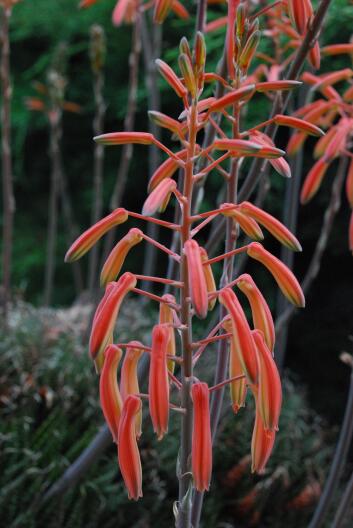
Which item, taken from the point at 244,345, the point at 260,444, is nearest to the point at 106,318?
the point at 244,345

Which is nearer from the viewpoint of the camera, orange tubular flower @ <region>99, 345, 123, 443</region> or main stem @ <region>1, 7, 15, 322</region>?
orange tubular flower @ <region>99, 345, 123, 443</region>

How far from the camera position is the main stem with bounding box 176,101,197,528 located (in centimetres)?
127

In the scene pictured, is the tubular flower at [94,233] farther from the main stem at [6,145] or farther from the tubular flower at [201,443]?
the main stem at [6,145]

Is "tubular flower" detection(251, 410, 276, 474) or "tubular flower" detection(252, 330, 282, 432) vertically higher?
"tubular flower" detection(252, 330, 282, 432)

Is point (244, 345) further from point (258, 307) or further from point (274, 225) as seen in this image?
point (274, 225)

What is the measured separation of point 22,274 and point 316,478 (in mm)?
2856

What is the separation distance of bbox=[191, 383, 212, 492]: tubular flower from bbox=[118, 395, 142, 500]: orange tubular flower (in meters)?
0.10

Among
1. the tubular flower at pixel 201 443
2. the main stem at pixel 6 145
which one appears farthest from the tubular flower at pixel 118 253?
the main stem at pixel 6 145

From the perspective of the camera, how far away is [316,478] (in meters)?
3.65

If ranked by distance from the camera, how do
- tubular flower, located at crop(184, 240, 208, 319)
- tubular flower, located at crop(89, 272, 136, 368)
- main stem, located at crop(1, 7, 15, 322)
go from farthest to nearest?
1. main stem, located at crop(1, 7, 15, 322)
2. tubular flower, located at crop(89, 272, 136, 368)
3. tubular flower, located at crop(184, 240, 208, 319)

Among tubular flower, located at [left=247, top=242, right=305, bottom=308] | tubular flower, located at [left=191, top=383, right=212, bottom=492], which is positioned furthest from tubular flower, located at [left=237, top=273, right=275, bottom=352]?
tubular flower, located at [left=191, top=383, right=212, bottom=492]

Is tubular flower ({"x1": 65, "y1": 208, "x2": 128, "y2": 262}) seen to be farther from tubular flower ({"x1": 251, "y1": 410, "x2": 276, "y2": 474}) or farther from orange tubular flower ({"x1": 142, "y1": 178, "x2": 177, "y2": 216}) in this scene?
tubular flower ({"x1": 251, "y1": 410, "x2": 276, "y2": 474})

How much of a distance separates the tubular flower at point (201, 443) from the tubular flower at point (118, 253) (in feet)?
0.88

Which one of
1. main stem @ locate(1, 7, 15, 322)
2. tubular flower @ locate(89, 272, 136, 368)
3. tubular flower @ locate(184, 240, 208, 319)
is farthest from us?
main stem @ locate(1, 7, 15, 322)
